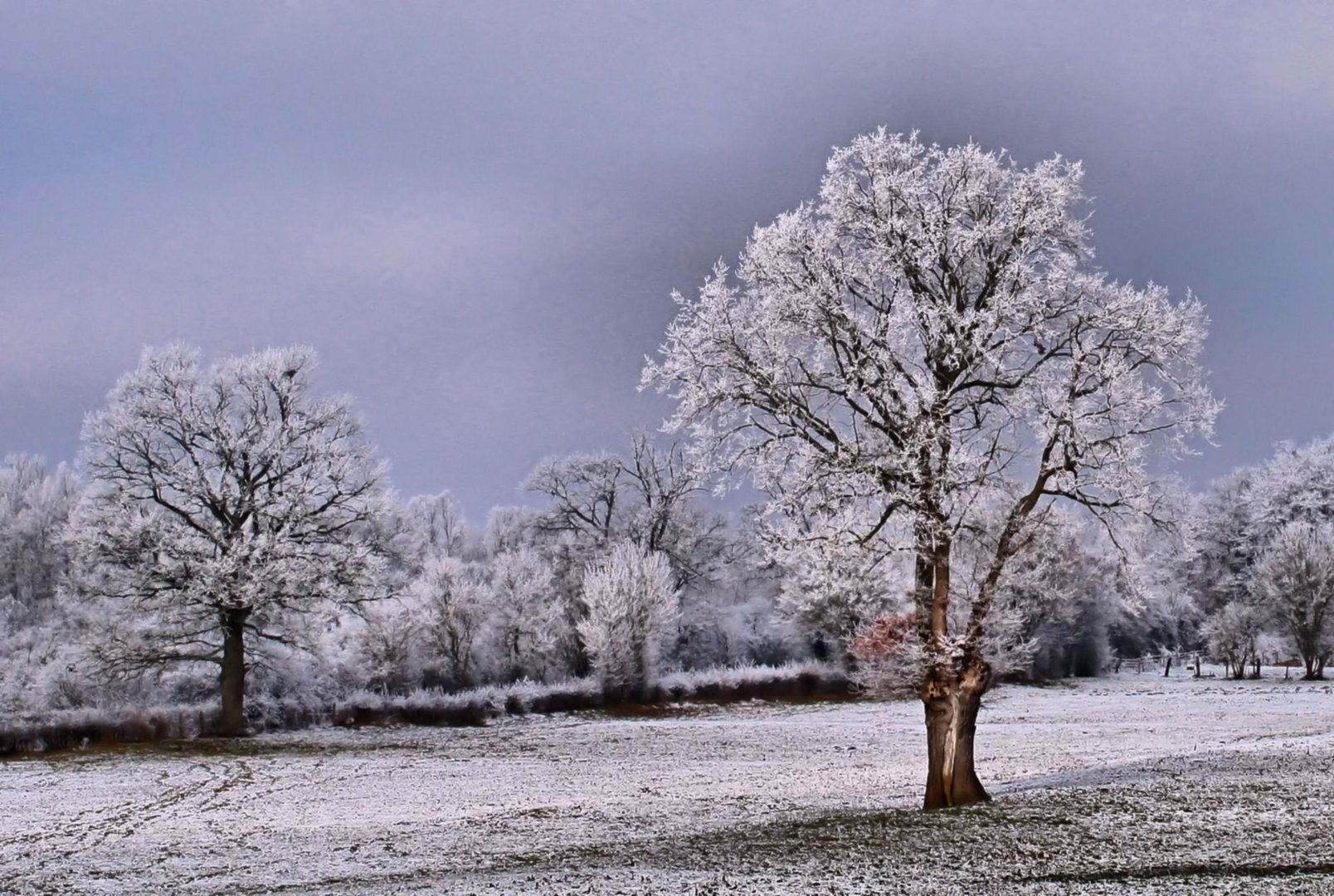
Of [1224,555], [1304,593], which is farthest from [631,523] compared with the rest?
[1224,555]

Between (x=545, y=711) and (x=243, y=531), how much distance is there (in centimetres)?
1882

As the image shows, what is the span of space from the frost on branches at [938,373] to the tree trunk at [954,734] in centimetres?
3

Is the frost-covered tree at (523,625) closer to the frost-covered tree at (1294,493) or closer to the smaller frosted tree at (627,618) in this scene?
the smaller frosted tree at (627,618)

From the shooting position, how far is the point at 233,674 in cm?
3747

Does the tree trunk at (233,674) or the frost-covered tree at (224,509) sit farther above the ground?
the frost-covered tree at (224,509)

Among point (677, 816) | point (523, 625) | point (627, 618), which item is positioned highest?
point (627, 618)

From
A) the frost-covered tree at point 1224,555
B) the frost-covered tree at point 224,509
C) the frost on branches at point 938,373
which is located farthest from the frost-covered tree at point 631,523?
the frost on branches at point 938,373

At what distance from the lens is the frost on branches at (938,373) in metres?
15.4

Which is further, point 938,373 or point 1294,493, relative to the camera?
point 1294,493

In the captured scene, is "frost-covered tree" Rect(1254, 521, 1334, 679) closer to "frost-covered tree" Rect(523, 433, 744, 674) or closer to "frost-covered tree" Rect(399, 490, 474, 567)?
"frost-covered tree" Rect(523, 433, 744, 674)

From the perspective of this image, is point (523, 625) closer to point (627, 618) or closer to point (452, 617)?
point (452, 617)

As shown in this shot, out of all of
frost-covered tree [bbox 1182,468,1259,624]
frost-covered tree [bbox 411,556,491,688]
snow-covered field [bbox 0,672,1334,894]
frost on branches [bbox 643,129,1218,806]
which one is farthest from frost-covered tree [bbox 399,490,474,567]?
frost on branches [bbox 643,129,1218,806]

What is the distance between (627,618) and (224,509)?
2529 centimetres

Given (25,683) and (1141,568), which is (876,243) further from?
(25,683)
